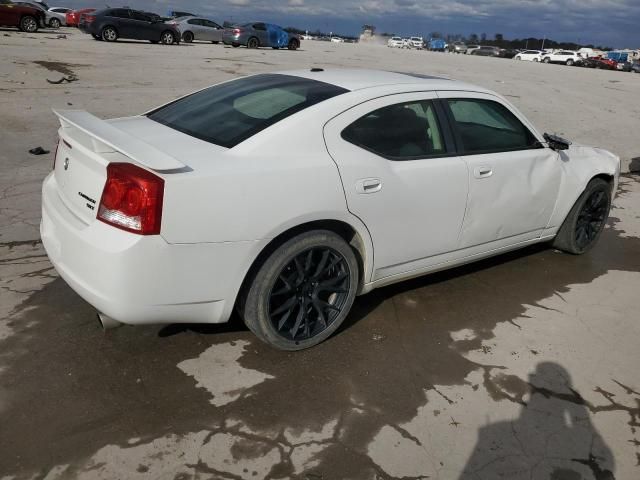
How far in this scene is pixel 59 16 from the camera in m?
34.9

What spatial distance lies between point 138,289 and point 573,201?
373 centimetres

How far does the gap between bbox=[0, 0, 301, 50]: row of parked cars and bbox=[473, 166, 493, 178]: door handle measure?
76.7 feet

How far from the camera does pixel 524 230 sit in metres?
4.30

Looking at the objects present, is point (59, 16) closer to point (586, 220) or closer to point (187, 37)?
point (187, 37)

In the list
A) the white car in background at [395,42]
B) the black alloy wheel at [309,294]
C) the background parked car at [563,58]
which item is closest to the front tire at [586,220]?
the black alloy wheel at [309,294]

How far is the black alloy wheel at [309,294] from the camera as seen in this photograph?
120 inches

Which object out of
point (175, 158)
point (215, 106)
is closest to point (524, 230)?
point (215, 106)

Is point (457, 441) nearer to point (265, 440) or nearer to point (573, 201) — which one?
point (265, 440)

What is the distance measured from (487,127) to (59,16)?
126ft

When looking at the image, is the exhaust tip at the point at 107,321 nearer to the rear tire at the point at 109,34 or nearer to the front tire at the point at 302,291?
the front tire at the point at 302,291

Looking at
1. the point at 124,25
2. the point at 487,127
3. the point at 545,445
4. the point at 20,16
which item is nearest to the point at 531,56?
the point at 124,25

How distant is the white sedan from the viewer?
8.39 feet

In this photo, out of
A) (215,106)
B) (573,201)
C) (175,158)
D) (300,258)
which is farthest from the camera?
(573,201)

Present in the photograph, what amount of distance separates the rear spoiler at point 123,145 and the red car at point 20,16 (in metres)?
25.1
